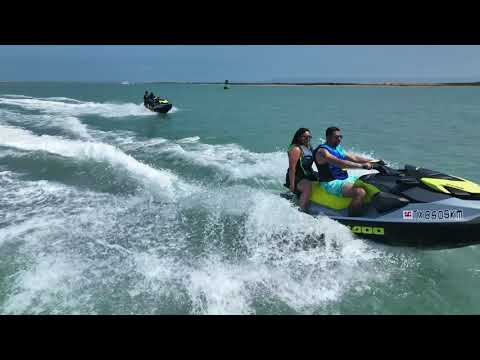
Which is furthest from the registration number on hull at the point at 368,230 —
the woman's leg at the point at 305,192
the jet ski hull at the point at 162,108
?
the jet ski hull at the point at 162,108

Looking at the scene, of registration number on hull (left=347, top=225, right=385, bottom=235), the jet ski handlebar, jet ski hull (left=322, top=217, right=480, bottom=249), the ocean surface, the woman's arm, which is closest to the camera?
the ocean surface

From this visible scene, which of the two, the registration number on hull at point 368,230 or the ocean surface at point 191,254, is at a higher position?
the registration number on hull at point 368,230

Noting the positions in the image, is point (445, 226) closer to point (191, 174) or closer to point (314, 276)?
point (314, 276)

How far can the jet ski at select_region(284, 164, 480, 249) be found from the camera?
3.83 m

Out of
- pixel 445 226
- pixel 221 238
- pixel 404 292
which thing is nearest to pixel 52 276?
pixel 221 238

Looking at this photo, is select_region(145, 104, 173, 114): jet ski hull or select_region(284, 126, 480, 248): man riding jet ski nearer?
select_region(284, 126, 480, 248): man riding jet ski

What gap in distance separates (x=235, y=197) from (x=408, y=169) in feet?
9.23

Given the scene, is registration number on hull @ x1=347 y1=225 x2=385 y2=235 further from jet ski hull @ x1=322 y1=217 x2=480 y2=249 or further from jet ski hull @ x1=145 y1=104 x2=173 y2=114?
jet ski hull @ x1=145 y1=104 x2=173 y2=114

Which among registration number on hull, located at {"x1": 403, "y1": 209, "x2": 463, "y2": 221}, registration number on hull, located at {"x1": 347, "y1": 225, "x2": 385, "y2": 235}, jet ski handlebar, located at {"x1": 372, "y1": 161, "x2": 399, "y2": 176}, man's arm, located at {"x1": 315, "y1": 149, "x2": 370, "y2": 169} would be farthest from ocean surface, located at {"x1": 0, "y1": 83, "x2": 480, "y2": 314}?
jet ski handlebar, located at {"x1": 372, "y1": 161, "x2": 399, "y2": 176}

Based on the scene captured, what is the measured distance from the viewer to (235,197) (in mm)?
6152

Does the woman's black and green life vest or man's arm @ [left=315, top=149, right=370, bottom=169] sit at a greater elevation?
man's arm @ [left=315, top=149, right=370, bottom=169]

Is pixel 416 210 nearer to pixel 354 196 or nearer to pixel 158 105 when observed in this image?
pixel 354 196

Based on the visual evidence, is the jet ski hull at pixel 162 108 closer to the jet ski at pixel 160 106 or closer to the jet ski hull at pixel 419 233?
the jet ski at pixel 160 106

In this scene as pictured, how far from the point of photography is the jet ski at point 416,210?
3.83m
